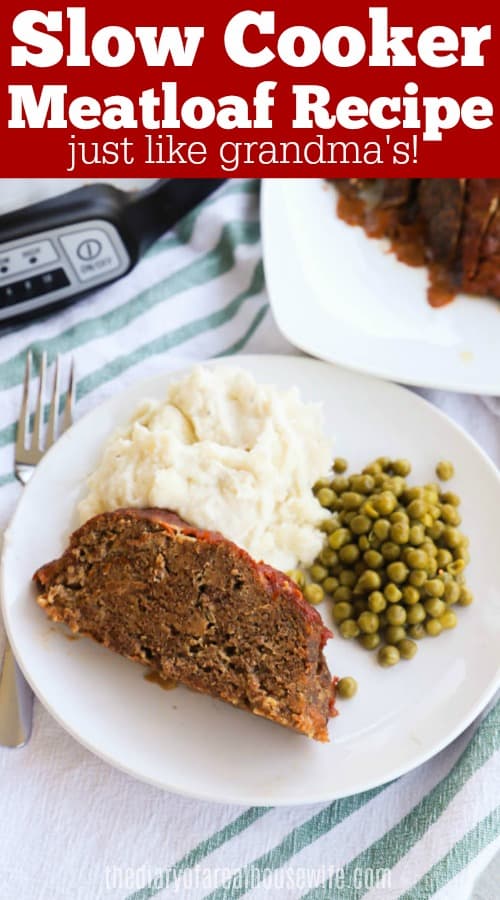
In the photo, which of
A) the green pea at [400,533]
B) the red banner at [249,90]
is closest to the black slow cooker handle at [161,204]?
the red banner at [249,90]

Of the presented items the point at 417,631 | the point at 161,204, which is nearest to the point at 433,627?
the point at 417,631

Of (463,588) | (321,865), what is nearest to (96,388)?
(463,588)

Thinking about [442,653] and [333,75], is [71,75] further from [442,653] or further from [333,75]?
[442,653]

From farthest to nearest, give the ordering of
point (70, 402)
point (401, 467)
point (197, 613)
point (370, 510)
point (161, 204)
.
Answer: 1. point (161, 204)
2. point (70, 402)
3. point (401, 467)
4. point (370, 510)
5. point (197, 613)

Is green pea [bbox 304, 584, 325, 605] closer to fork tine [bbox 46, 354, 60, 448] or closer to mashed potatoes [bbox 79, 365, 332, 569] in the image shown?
mashed potatoes [bbox 79, 365, 332, 569]

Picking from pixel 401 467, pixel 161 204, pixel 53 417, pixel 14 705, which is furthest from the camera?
pixel 161 204

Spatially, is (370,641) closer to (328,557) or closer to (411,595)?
(411,595)

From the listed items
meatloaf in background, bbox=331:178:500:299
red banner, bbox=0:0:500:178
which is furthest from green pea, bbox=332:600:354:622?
red banner, bbox=0:0:500:178

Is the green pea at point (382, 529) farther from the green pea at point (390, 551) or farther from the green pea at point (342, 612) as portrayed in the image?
the green pea at point (342, 612)
